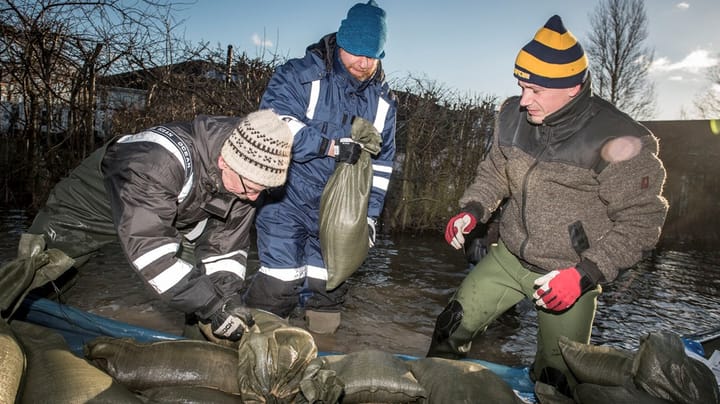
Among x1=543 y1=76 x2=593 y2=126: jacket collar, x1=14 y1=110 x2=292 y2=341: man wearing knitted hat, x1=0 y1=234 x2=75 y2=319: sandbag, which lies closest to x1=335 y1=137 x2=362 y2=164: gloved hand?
x1=14 y1=110 x2=292 y2=341: man wearing knitted hat

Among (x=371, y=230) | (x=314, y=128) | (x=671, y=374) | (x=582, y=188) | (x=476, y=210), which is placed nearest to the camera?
(x=671, y=374)

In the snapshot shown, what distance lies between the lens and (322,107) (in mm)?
3248

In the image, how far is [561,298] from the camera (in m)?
2.17

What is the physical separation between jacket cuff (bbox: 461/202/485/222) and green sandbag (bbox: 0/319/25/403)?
2.00 metres

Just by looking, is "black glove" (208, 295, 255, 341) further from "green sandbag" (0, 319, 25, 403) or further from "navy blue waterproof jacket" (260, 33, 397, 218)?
"navy blue waterproof jacket" (260, 33, 397, 218)

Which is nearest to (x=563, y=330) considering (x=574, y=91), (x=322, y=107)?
(x=574, y=91)

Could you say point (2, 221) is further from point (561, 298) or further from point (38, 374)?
point (561, 298)

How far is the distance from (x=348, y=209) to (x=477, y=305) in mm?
934

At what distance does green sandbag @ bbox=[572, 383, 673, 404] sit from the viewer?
1799 mm

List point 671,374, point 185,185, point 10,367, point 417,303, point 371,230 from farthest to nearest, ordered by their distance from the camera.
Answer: point 417,303
point 371,230
point 185,185
point 671,374
point 10,367

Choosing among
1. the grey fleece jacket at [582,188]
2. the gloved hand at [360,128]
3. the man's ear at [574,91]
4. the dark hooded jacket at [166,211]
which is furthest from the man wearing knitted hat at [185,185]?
the man's ear at [574,91]

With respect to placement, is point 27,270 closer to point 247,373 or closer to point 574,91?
point 247,373

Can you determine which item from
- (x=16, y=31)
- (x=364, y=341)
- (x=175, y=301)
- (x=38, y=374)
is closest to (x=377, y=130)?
(x=364, y=341)

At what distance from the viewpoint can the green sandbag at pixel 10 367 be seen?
1.50m
